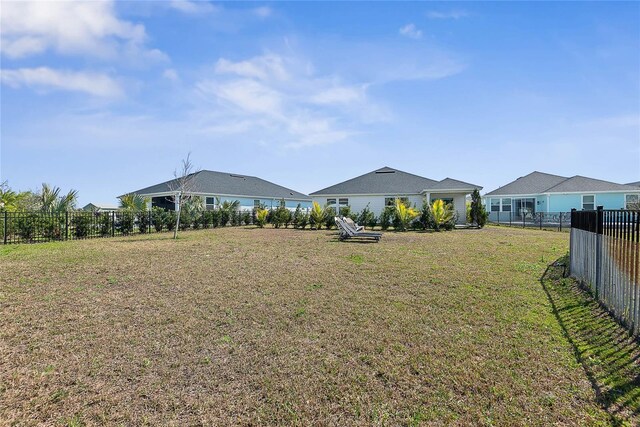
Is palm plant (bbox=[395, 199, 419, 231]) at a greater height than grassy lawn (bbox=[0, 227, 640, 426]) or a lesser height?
greater

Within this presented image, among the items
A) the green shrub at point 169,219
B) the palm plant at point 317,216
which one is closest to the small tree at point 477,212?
the palm plant at point 317,216

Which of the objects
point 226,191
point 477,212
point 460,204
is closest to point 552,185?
point 460,204

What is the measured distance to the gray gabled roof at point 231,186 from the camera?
100 ft

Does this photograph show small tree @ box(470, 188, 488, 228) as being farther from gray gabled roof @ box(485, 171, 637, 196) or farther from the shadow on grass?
the shadow on grass

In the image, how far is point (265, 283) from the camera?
6895mm

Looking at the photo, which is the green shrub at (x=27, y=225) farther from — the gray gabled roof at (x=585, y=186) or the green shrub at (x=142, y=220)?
the gray gabled roof at (x=585, y=186)

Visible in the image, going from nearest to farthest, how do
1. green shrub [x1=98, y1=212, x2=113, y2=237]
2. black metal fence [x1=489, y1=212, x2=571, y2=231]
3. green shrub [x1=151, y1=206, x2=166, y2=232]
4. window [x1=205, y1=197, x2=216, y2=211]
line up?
green shrub [x1=98, y1=212, x2=113, y2=237] < green shrub [x1=151, y1=206, x2=166, y2=232] < black metal fence [x1=489, y1=212, x2=571, y2=231] < window [x1=205, y1=197, x2=216, y2=211]

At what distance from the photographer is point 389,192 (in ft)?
92.1

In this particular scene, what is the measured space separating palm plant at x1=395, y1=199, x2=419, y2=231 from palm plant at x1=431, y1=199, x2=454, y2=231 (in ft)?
3.56

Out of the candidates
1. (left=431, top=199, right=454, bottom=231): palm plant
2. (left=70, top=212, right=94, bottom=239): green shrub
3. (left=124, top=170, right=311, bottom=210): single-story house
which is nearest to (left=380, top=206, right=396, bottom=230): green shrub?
(left=431, top=199, right=454, bottom=231): palm plant

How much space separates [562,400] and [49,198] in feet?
78.8

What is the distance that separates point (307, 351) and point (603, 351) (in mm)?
3439

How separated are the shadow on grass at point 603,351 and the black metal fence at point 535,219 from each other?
20.6 m

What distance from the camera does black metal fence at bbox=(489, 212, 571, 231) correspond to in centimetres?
2486
